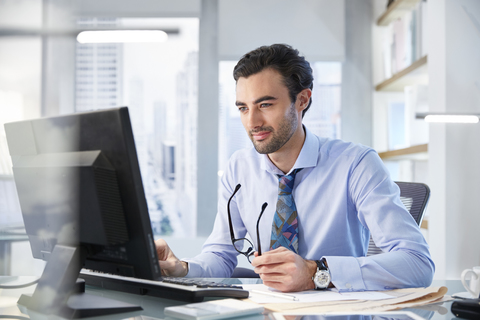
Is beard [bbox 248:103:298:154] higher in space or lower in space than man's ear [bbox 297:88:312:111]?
lower

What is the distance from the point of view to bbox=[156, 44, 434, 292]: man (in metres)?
1.12

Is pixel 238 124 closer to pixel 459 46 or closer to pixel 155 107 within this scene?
pixel 155 107

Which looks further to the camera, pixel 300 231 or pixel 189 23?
pixel 189 23

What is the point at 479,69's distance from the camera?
2096 mm

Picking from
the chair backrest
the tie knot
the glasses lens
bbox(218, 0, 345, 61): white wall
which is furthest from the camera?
bbox(218, 0, 345, 61): white wall

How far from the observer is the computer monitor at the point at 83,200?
0.74 m

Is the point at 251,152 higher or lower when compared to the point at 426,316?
higher

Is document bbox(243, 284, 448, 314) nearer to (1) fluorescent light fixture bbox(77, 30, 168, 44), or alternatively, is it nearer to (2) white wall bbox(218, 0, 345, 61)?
(1) fluorescent light fixture bbox(77, 30, 168, 44)

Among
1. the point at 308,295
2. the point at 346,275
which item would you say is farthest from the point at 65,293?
the point at 346,275

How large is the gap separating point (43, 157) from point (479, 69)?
2008 millimetres

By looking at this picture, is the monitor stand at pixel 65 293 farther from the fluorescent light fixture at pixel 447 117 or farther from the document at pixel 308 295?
the fluorescent light fixture at pixel 447 117

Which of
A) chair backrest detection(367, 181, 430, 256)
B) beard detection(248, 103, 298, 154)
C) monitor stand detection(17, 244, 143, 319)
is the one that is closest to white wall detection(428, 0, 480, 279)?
chair backrest detection(367, 181, 430, 256)

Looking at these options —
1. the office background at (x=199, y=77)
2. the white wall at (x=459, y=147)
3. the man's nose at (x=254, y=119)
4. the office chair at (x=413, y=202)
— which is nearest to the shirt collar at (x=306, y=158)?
the man's nose at (x=254, y=119)

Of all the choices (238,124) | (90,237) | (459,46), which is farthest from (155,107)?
(90,237)
